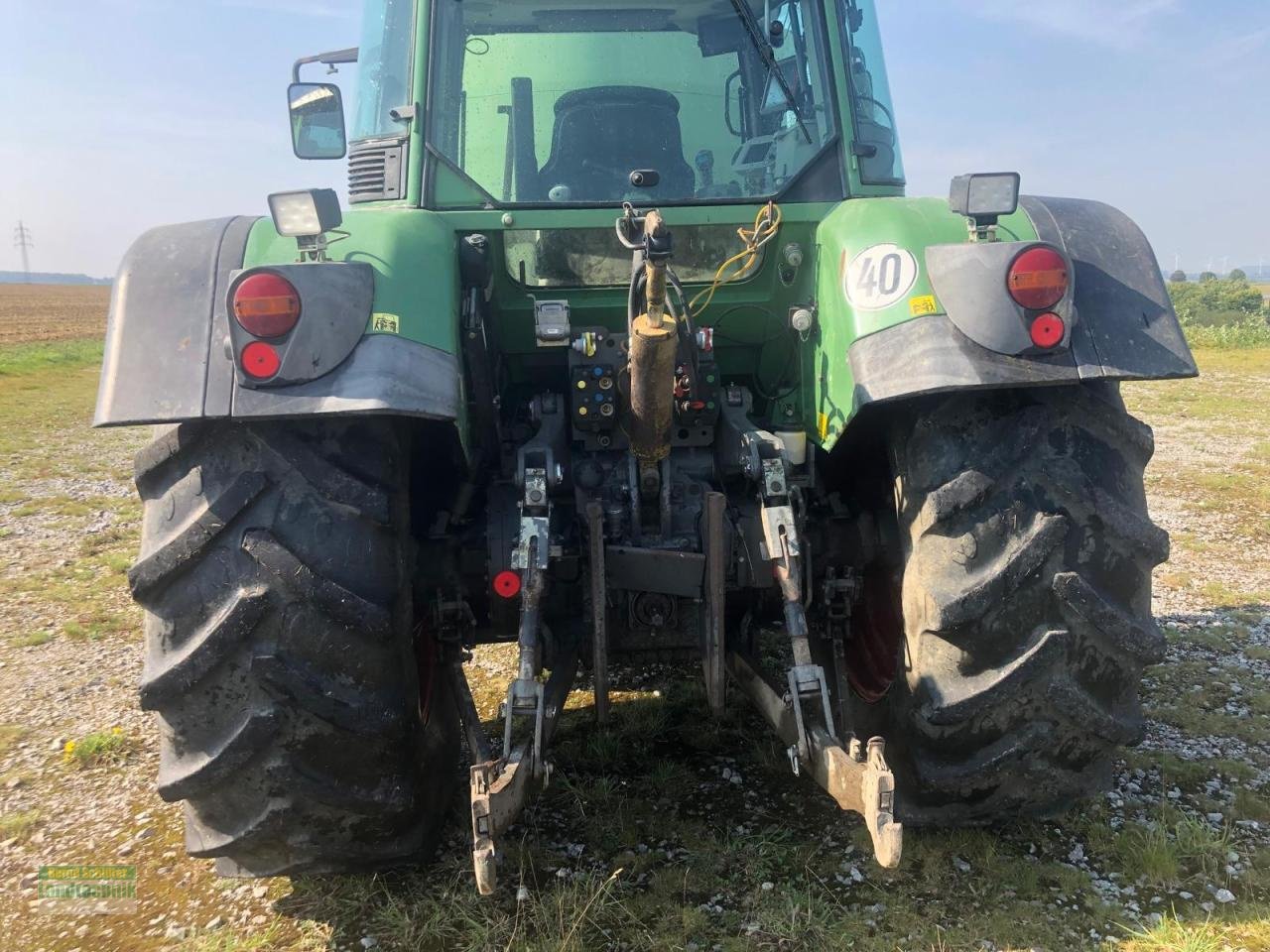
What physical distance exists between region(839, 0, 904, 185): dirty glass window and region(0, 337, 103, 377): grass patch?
22665mm

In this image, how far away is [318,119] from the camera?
343 centimetres

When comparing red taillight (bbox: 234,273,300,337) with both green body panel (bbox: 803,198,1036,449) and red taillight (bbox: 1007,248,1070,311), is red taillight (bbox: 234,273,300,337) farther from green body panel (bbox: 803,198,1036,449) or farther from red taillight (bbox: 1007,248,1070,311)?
red taillight (bbox: 1007,248,1070,311)

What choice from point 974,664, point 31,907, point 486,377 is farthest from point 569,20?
point 31,907

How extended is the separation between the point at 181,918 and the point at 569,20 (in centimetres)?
329

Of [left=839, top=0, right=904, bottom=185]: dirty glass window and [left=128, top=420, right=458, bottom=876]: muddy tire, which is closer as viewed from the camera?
[left=128, top=420, right=458, bottom=876]: muddy tire

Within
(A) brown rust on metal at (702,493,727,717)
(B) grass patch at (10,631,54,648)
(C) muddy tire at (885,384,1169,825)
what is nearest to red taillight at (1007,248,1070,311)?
(C) muddy tire at (885,384,1169,825)

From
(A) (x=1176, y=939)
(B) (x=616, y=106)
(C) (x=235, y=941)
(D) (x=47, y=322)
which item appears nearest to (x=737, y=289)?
(B) (x=616, y=106)

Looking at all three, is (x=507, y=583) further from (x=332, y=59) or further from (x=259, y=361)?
(x=332, y=59)

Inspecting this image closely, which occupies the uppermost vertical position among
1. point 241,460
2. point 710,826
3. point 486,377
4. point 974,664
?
point 486,377

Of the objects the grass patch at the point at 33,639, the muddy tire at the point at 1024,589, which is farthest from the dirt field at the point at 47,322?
the muddy tire at the point at 1024,589

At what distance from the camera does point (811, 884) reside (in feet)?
9.17

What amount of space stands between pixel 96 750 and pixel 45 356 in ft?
80.1

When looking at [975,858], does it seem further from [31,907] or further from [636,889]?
[31,907]

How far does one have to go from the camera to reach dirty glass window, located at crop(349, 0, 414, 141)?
11.0ft
